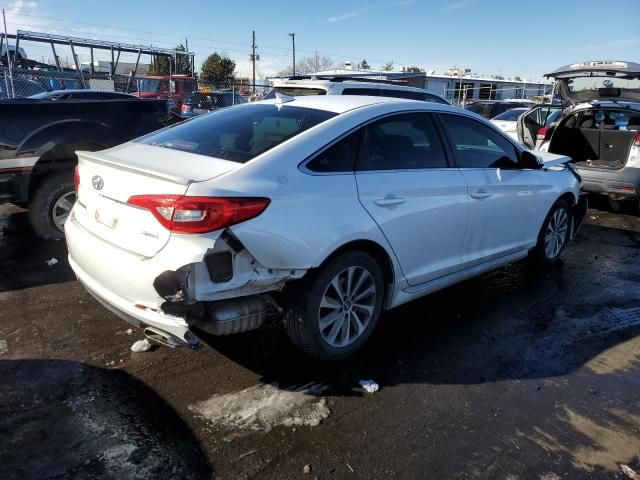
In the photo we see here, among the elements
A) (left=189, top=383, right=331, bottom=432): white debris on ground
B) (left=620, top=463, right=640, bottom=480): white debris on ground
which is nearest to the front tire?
(left=189, top=383, right=331, bottom=432): white debris on ground

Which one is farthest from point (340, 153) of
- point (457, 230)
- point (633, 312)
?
point (633, 312)

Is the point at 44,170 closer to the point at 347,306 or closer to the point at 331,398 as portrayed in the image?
the point at 347,306

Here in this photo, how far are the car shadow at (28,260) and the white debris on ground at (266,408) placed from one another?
8.49 feet

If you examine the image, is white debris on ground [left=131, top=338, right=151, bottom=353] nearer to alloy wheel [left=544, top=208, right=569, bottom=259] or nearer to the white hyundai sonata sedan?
the white hyundai sonata sedan

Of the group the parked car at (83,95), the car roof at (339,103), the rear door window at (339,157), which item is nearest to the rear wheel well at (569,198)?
the car roof at (339,103)

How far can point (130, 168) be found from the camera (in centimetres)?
301

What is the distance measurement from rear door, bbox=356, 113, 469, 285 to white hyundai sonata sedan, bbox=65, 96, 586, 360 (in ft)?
0.04

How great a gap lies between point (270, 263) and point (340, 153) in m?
0.90

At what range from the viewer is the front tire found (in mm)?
3107

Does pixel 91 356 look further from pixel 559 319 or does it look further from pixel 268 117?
pixel 559 319

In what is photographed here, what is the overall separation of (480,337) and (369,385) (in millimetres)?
1190

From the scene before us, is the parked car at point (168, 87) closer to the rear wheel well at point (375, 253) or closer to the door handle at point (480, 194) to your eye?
the door handle at point (480, 194)

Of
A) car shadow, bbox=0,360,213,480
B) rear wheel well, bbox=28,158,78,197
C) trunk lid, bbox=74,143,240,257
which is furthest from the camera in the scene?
rear wheel well, bbox=28,158,78,197

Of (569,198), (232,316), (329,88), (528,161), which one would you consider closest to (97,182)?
(232,316)
